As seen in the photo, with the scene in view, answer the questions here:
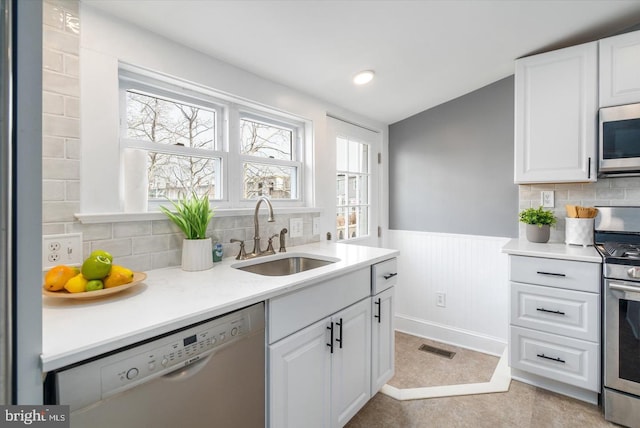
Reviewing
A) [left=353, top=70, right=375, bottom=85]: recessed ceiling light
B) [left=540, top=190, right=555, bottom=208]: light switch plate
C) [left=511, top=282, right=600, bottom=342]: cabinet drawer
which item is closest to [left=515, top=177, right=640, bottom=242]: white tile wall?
[left=540, top=190, right=555, bottom=208]: light switch plate

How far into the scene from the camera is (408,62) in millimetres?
2084

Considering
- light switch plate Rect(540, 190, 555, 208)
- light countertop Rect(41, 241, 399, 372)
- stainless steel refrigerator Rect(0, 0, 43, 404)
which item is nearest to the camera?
stainless steel refrigerator Rect(0, 0, 43, 404)

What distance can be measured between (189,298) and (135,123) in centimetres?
92

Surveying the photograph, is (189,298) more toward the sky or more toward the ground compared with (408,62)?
more toward the ground

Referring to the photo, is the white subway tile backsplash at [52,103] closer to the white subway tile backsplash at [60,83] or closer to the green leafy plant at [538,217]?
the white subway tile backsplash at [60,83]

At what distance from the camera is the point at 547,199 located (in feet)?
7.94

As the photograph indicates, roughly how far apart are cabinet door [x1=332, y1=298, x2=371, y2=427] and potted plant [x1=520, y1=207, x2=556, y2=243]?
57.3 inches

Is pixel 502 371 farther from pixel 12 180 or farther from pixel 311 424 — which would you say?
pixel 12 180

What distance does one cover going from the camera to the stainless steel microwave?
1.88 meters

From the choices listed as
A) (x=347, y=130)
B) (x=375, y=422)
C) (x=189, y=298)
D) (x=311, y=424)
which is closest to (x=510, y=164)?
(x=347, y=130)

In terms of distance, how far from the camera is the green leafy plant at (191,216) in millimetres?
1436

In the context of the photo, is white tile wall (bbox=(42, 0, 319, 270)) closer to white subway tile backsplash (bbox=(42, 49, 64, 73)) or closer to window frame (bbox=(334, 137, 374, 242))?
white subway tile backsplash (bbox=(42, 49, 64, 73))

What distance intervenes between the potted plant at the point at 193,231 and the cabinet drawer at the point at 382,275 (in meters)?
0.89

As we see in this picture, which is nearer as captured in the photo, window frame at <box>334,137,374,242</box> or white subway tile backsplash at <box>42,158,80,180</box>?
white subway tile backsplash at <box>42,158,80,180</box>
